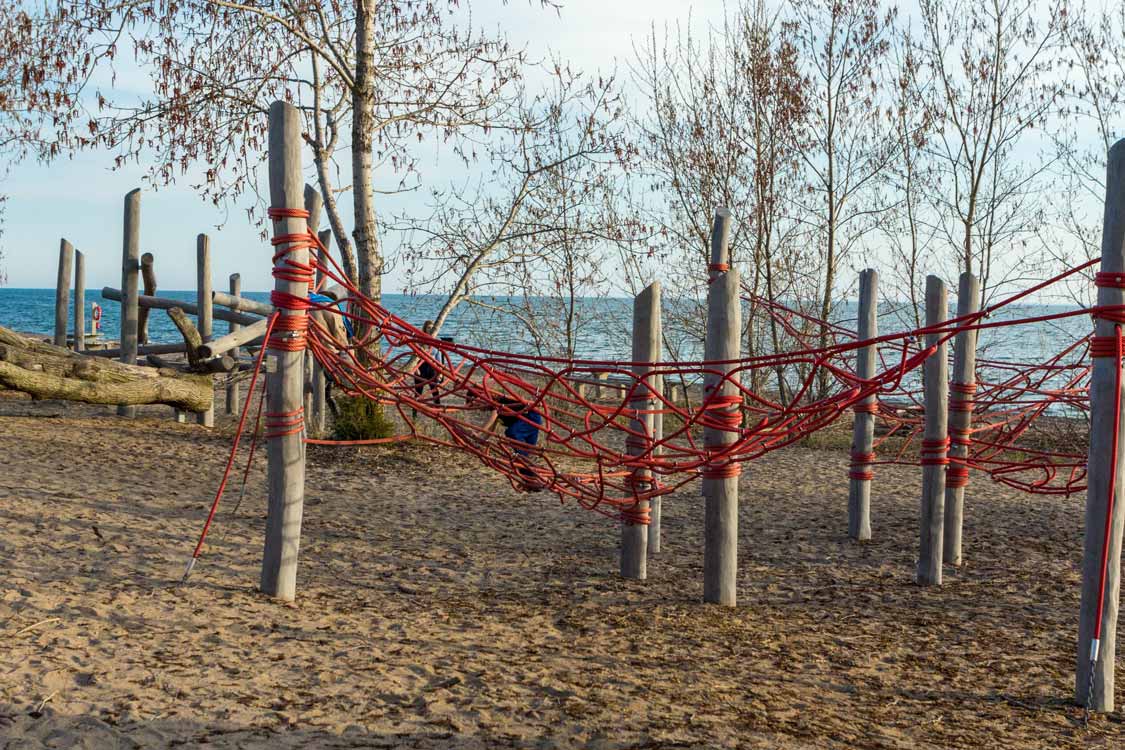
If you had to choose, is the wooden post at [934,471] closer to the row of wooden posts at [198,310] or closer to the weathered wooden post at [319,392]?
the row of wooden posts at [198,310]

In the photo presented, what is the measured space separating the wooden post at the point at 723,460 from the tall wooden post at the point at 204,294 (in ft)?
21.7

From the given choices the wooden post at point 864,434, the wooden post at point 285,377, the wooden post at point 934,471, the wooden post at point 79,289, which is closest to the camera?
the wooden post at point 285,377

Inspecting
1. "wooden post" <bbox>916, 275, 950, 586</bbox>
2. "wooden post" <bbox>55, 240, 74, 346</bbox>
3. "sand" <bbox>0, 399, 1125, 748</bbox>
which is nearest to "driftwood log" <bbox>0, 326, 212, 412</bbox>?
"sand" <bbox>0, 399, 1125, 748</bbox>

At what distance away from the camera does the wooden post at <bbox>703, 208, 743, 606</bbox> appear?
4.41 meters

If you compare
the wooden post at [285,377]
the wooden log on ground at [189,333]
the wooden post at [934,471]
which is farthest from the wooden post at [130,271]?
the wooden post at [934,471]

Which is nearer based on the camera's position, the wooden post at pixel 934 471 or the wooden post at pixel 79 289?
the wooden post at pixel 934 471

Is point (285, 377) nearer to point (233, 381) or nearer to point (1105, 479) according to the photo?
point (1105, 479)

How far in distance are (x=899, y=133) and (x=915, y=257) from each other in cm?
159

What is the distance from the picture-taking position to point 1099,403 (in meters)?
3.32

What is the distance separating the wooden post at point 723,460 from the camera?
174 inches

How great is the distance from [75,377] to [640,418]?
552cm

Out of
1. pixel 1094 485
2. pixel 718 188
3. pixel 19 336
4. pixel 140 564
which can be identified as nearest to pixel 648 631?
pixel 1094 485

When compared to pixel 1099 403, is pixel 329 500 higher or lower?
lower

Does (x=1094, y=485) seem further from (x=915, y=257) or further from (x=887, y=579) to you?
(x=915, y=257)
